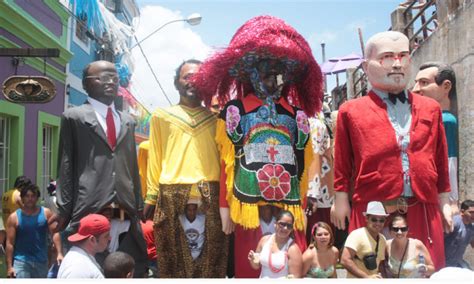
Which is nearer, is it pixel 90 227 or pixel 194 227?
pixel 90 227

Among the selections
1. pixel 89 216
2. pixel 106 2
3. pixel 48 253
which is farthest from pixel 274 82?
pixel 106 2

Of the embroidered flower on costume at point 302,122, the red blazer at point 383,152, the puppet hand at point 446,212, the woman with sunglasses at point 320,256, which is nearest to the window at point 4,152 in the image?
the embroidered flower on costume at point 302,122

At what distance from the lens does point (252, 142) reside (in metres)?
3.24

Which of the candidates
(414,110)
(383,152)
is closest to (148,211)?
(383,152)

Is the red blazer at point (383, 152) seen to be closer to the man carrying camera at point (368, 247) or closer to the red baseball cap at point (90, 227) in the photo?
the man carrying camera at point (368, 247)

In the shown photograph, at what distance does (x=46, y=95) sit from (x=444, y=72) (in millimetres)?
4192

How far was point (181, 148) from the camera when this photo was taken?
339 cm

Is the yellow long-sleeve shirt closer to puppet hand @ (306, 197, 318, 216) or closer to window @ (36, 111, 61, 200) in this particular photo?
puppet hand @ (306, 197, 318, 216)

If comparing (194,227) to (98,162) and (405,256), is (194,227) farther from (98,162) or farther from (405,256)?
(405,256)

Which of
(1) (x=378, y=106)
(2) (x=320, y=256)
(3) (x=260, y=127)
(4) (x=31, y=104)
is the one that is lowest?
(2) (x=320, y=256)

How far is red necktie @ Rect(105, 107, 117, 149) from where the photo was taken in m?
3.37

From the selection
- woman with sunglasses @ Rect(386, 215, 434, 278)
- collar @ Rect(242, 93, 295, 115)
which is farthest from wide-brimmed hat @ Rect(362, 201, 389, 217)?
collar @ Rect(242, 93, 295, 115)

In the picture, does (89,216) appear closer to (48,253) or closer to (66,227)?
(66,227)

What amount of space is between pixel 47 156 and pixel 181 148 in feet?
24.6
